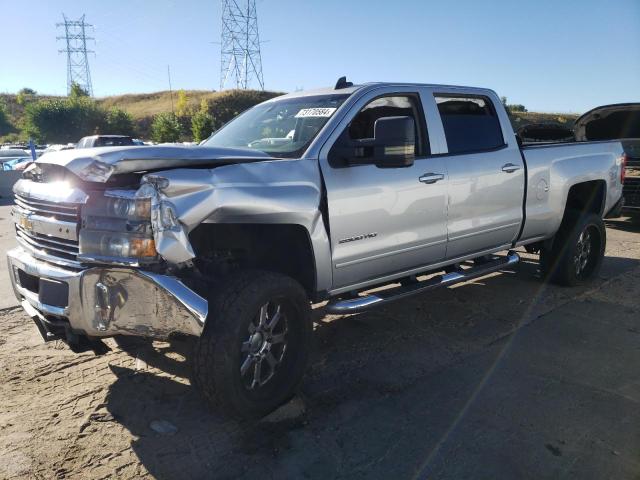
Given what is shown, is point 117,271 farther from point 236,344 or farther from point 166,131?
point 166,131

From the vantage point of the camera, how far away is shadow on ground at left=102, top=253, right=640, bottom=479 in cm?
268

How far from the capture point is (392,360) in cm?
395

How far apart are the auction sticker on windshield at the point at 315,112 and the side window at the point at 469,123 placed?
44.1 inches

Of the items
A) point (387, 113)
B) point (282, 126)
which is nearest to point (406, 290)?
point (387, 113)

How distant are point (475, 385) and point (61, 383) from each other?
2778 mm

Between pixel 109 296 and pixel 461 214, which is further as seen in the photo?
pixel 461 214

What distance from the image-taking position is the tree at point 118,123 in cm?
7032

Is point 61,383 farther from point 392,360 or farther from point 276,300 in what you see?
point 392,360

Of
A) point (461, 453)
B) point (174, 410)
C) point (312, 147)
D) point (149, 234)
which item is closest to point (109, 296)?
point (149, 234)

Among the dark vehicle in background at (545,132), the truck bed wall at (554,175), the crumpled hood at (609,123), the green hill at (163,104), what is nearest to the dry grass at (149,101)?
the green hill at (163,104)

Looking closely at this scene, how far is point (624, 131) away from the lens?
33.2 ft

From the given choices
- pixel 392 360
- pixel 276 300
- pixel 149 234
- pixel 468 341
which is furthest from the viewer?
pixel 468 341

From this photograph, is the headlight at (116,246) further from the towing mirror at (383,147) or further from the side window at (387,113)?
the side window at (387,113)

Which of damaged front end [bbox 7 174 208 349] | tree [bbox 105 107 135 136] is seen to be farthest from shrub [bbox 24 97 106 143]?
damaged front end [bbox 7 174 208 349]
